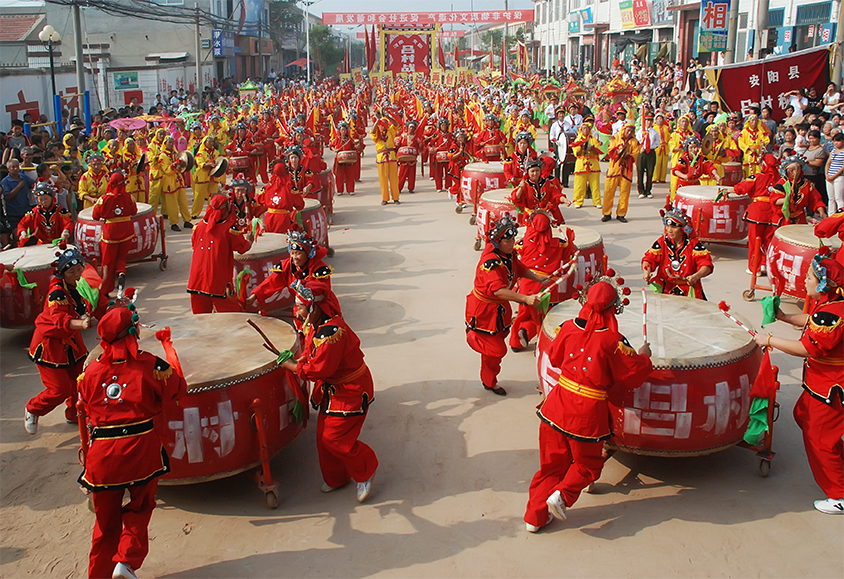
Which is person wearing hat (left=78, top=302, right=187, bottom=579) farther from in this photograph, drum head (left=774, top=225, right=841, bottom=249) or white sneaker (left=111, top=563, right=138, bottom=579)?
drum head (left=774, top=225, right=841, bottom=249)

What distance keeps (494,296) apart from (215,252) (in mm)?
2487

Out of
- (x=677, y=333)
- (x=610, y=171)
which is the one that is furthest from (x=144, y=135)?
(x=677, y=333)

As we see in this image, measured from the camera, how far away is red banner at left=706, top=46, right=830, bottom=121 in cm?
1438

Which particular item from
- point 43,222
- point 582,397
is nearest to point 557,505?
point 582,397

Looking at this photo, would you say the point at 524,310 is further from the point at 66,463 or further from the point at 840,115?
the point at 840,115

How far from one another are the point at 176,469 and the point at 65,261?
1670mm

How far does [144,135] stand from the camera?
48.9ft

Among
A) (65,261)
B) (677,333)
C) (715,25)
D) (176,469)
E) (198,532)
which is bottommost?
(198,532)

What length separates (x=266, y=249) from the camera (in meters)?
7.32

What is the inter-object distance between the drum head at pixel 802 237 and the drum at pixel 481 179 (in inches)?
191

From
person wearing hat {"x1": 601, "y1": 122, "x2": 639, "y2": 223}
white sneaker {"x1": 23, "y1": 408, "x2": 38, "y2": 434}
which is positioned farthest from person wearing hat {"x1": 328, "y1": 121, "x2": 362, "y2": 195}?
white sneaker {"x1": 23, "y1": 408, "x2": 38, "y2": 434}

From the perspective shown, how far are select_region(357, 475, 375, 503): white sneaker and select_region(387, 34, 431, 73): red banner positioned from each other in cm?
4332

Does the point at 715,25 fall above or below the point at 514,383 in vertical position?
above

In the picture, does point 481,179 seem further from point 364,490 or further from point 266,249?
point 364,490
